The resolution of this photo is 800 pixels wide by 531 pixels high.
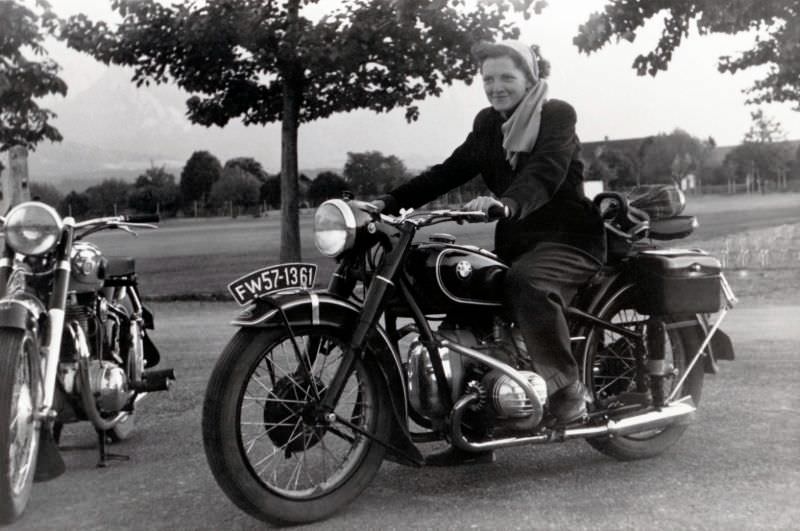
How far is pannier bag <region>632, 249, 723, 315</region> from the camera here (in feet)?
12.1

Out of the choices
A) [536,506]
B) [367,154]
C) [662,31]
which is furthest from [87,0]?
[536,506]

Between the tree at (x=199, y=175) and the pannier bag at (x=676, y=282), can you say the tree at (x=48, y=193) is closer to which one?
the tree at (x=199, y=175)

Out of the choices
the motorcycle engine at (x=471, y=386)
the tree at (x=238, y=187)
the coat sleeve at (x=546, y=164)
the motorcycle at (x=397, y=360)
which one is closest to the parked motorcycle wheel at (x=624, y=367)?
the motorcycle at (x=397, y=360)

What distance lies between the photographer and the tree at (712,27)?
6.41m

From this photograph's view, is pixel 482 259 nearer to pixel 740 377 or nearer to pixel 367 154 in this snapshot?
pixel 740 377

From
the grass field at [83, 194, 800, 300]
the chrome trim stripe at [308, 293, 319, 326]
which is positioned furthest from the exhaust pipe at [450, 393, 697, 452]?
the grass field at [83, 194, 800, 300]

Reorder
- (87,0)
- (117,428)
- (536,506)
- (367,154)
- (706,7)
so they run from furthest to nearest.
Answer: (367,154), (706,7), (87,0), (117,428), (536,506)

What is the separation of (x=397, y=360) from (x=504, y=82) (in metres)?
1.13

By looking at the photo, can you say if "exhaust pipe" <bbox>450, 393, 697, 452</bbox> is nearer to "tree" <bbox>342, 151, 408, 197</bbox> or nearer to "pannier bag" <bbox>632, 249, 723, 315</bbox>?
"pannier bag" <bbox>632, 249, 723, 315</bbox>

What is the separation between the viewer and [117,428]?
4281 millimetres

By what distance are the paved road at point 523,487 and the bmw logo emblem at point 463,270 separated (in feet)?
2.66

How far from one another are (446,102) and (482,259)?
3.85 m

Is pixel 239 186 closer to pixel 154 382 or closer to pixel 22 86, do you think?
pixel 22 86

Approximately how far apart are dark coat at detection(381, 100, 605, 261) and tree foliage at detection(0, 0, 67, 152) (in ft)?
12.1
